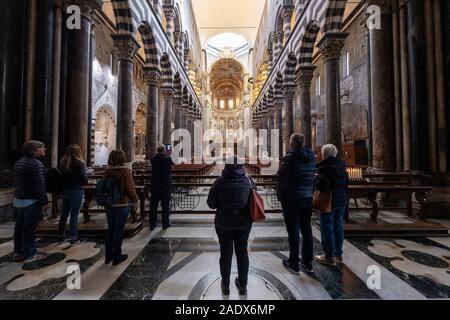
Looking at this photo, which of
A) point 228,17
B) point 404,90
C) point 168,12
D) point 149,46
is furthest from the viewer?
point 228,17

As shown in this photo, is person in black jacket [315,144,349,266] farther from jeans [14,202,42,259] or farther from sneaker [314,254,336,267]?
jeans [14,202,42,259]

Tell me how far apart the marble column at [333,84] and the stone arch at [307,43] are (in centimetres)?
269

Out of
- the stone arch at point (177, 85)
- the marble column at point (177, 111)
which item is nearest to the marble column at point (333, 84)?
the stone arch at point (177, 85)

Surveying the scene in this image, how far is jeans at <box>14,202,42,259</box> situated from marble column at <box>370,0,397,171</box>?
25.1ft

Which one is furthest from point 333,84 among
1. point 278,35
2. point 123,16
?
point 278,35

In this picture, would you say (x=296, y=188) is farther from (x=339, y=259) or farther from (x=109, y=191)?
(x=109, y=191)

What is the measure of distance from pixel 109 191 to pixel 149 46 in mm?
10469

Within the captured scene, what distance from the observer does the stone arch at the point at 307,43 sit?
34.0 ft

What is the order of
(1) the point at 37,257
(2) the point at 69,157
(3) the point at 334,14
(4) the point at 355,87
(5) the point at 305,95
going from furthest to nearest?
1. (4) the point at 355,87
2. (5) the point at 305,95
3. (3) the point at 334,14
4. (2) the point at 69,157
5. (1) the point at 37,257

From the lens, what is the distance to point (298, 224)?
281cm

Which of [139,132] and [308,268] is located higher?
[139,132]

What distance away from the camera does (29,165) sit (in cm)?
313

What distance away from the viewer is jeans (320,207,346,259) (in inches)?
119

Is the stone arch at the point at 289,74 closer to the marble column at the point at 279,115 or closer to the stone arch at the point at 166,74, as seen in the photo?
Result: the marble column at the point at 279,115
